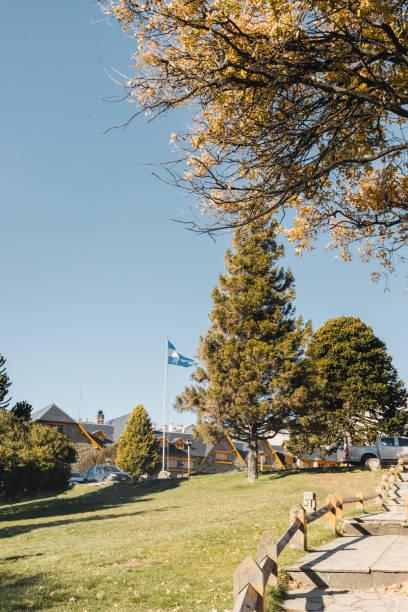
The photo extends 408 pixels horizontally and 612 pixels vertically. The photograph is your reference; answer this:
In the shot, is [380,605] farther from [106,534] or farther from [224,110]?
[106,534]

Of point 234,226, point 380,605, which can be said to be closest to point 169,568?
point 380,605

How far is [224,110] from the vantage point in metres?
7.41

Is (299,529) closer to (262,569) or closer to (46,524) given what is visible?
(262,569)

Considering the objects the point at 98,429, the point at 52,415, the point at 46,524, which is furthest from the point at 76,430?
the point at 46,524

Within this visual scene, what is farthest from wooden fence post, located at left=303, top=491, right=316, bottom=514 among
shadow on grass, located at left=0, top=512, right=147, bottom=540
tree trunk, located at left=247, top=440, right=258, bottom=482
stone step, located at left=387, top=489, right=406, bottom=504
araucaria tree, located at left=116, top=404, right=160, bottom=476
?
araucaria tree, located at left=116, top=404, right=160, bottom=476

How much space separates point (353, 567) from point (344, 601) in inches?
35.9

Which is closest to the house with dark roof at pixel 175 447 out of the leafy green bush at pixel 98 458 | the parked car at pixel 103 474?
the leafy green bush at pixel 98 458

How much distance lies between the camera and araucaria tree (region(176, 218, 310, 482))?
27.2 metres

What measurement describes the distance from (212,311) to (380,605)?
24.0m

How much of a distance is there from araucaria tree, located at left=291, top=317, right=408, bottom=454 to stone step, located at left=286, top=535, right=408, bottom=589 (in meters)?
20.6

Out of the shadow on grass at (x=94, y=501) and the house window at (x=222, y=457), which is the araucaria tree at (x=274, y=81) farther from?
the house window at (x=222, y=457)

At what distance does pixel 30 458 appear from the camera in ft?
89.6

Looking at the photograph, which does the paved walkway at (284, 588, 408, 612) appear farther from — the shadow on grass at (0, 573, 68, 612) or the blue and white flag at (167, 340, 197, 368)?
→ the blue and white flag at (167, 340, 197, 368)

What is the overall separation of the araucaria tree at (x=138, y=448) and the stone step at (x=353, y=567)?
144 ft
